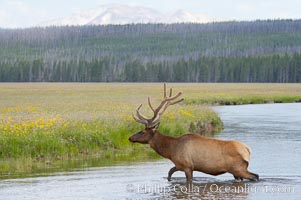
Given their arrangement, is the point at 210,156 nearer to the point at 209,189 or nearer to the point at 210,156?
the point at 210,156

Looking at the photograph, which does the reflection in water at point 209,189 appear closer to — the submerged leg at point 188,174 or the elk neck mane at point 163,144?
the submerged leg at point 188,174

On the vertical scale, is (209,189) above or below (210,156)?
below

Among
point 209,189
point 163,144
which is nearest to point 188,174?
point 209,189

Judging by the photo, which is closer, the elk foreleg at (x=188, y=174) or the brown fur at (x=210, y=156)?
the brown fur at (x=210, y=156)

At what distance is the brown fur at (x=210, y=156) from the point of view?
573 inches

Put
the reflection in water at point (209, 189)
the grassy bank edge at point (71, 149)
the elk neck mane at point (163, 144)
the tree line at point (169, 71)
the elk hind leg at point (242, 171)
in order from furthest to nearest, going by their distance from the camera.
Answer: the tree line at point (169, 71)
the grassy bank edge at point (71, 149)
the elk neck mane at point (163, 144)
the elk hind leg at point (242, 171)
the reflection in water at point (209, 189)

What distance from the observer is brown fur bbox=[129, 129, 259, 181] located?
47.7ft

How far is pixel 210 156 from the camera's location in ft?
48.0

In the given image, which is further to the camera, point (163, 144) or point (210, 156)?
point (163, 144)

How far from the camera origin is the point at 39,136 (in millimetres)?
18812

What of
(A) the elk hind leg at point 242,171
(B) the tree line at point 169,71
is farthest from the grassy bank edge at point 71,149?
(B) the tree line at point 169,71

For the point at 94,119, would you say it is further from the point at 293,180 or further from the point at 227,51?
the point at 227,51

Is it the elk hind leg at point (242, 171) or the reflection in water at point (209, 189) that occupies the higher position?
the elk hind leg at point (242, 171)

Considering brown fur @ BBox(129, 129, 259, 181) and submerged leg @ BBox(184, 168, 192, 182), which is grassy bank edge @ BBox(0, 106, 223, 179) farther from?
submerged leg @ BBox(184, 168, 192, 182)
